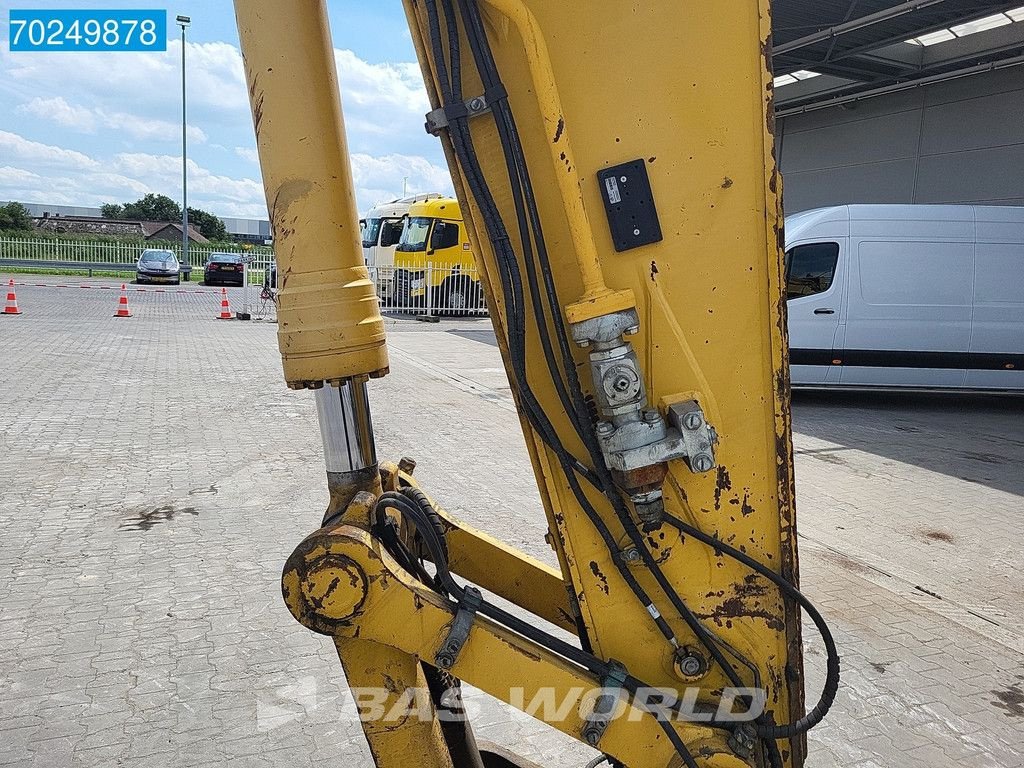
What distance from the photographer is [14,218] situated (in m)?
53.0

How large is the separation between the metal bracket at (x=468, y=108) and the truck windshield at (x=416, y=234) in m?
20.0

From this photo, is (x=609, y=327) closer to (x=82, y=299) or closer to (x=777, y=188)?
(x=777, y=188)

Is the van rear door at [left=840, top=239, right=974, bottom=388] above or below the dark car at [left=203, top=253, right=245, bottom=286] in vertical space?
below

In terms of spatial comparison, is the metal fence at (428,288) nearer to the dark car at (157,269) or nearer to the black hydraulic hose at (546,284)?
the dark car at (157,269)

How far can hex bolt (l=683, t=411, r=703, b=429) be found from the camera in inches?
60.6

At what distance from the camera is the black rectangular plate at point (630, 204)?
1571 millimetres

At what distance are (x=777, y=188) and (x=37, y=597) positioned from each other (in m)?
3.97

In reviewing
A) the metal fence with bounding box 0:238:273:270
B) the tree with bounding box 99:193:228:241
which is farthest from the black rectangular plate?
the tree with bounding box 99:193:228:241

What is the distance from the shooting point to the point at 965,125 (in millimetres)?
13703

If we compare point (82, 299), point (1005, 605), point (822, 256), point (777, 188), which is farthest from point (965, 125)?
point (82, 299)

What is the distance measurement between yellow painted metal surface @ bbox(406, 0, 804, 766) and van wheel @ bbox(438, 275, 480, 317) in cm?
1997

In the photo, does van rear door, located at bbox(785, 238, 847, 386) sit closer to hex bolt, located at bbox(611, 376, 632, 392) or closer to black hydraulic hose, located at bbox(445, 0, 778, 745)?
black hydraulic hose, located at bbox(445, 0, 778, 745)

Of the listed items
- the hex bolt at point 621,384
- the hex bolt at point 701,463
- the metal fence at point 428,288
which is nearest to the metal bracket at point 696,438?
the hex bolt at point 701,463

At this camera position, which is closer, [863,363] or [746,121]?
[746,121]
